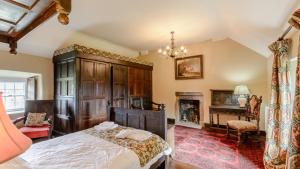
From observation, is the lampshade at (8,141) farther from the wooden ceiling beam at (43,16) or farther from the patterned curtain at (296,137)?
the patterned curtain at (296,137)

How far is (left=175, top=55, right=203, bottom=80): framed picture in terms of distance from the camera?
17.5 ft

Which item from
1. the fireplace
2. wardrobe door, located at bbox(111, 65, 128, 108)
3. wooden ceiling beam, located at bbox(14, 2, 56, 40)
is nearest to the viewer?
wooden ceiling beam, located at bbox(14, 2, 56, 40)

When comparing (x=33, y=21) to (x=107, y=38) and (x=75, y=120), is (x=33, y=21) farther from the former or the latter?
(x=107, y=38)

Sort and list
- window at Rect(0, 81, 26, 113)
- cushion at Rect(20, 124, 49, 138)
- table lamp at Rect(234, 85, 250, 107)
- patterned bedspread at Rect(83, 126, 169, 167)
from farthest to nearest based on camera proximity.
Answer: table lamp at Rect(234, 85, 250, 107)
window at Rect(0, 81, 26, 113)
cushion at Rect(20, 124, 49, 138)
patterned bedspread at Rect(83, 126, 169, 167)

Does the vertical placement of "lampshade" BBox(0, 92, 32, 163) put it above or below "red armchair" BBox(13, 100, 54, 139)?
above

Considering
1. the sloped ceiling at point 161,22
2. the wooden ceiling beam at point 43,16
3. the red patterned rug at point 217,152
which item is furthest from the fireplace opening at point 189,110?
the wooden ceiling beam at point 43,16

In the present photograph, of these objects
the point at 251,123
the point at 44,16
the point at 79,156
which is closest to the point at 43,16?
the point at 44,16

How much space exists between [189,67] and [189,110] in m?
1.54

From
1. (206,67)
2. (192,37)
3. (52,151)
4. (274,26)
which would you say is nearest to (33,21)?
(52,151)

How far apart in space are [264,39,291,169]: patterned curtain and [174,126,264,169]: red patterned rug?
1.24ft

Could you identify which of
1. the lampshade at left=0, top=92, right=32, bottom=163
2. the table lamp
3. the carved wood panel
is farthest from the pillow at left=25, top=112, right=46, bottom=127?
the table lamp

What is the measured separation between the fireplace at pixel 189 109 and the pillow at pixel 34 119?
4.10 m

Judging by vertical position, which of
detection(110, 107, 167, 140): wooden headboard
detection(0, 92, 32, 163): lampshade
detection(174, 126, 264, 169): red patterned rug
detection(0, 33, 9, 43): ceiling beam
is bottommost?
detection(174, 126, 264, 169): red patterned rug

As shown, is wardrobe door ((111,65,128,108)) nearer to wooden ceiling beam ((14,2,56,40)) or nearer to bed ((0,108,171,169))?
bed ((0,108,171,169))
